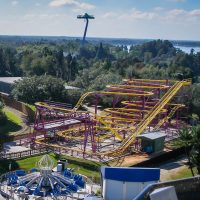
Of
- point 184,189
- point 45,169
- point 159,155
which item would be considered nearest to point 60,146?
point 159,155

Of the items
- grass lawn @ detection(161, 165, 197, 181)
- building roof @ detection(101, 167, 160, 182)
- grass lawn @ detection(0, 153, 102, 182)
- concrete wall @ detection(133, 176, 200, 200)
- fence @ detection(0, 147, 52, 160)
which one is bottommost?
grass lawn @ detection(161, 165, 197, 181)

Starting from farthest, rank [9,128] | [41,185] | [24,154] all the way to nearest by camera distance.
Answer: [9,128] < [24,154] < [41,185]

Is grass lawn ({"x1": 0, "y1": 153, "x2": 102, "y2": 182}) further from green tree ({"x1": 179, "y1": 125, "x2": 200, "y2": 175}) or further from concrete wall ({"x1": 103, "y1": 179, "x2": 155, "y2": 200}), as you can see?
green tree ({"x1": 179, "y1": 125, "x2": 200, "y2": 175})

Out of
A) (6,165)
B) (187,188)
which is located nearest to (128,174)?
(187,188)

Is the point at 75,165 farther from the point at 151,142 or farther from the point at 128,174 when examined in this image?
the point at 128,174

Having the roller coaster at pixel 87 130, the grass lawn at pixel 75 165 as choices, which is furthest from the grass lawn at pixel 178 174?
the grass lawn at pixel 75 165

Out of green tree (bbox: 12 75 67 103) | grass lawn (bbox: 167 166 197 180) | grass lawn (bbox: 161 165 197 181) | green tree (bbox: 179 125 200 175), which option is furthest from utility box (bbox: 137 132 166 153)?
green tree (bbox: 12 75 67 103)

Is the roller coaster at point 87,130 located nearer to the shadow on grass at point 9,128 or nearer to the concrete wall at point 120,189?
the shadow on grass at point 9,128
